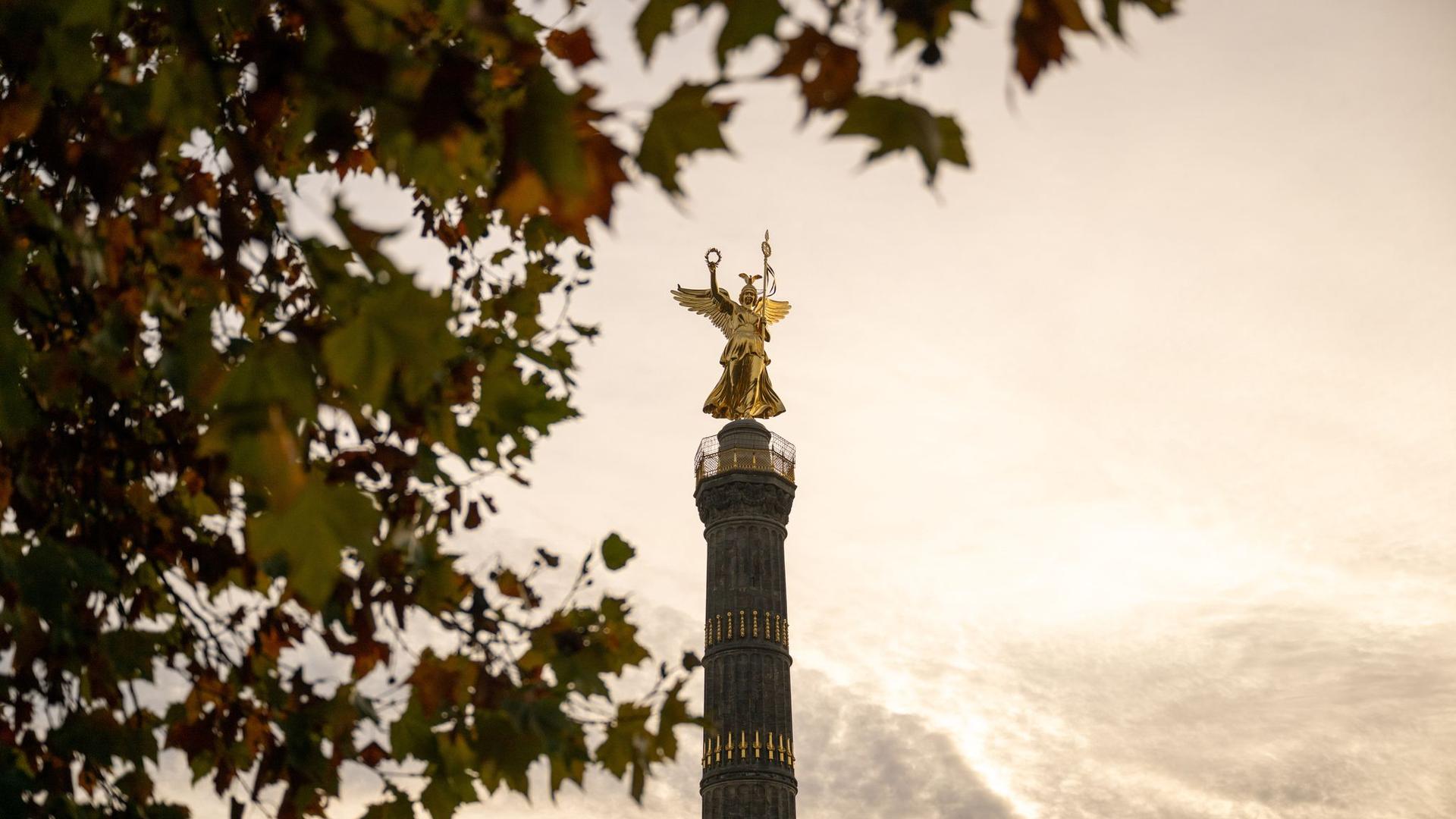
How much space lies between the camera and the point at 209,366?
9.40 ft

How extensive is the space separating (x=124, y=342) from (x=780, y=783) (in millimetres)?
27185

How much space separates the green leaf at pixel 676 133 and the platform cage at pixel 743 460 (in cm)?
2996

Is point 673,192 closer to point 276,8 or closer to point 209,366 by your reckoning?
point 209,366

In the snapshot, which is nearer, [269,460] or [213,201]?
[269,460]

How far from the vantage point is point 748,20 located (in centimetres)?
256

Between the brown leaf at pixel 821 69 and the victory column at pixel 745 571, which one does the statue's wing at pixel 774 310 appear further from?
the brown leaf at pixel 821 69

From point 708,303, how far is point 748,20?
3246 cm

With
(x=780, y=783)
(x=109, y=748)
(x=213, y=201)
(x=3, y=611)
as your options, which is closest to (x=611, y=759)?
(x=109, y=748)

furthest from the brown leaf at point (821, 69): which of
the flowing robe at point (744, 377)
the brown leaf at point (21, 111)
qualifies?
the flowing robe at point (744, 377)

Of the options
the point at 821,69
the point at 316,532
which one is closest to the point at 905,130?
the point at 821,69

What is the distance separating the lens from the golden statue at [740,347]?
3419 cm

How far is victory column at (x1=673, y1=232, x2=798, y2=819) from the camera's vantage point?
1153 inches

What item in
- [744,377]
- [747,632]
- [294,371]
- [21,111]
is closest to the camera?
[294,371]

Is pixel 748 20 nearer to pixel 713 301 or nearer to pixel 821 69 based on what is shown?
pixel 821 69
